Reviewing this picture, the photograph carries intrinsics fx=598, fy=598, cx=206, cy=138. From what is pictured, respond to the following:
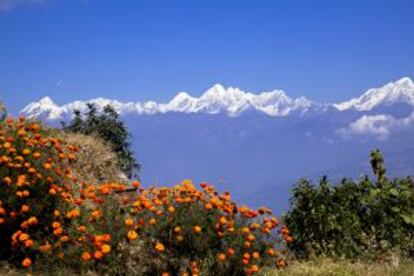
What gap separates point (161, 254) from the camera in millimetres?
7781

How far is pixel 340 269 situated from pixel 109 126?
16140 mm

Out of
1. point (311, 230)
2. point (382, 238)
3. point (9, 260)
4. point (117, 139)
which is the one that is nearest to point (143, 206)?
point (9, 260)

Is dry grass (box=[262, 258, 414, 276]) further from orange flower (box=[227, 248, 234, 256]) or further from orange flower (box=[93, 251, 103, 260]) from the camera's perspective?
orange flower (box=[93, 251, 103, 260])

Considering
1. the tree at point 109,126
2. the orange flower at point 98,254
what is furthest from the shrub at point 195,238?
the tree at point 109,126

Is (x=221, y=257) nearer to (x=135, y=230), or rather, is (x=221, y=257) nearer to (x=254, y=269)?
(x=254, y=269)

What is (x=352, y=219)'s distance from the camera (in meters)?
9.86

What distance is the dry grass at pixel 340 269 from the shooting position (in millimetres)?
8188

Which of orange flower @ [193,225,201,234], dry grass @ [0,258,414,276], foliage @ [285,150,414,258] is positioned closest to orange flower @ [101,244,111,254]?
dry grass @ [0,258,414,276]

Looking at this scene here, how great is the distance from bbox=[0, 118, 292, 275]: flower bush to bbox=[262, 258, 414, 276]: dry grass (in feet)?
0.92

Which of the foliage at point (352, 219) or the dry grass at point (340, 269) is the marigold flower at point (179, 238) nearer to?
the dry grass at point (340, 269)

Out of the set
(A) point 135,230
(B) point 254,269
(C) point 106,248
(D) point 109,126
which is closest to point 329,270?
(B) point 254,269

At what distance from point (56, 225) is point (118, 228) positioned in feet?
2.52

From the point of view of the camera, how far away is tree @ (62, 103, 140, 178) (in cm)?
2305

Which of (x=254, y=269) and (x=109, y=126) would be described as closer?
(x=254, y=269)
